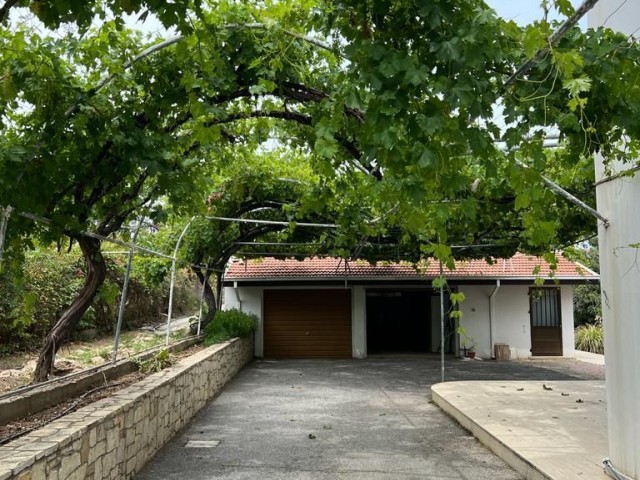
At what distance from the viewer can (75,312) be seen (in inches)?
259

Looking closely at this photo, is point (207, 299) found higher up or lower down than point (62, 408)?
→ higher up

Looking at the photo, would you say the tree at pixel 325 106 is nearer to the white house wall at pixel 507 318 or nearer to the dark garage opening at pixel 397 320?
the white house wall at pixel 507 318

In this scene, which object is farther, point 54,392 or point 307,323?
point 307,323

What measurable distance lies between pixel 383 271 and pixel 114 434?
1431 cm

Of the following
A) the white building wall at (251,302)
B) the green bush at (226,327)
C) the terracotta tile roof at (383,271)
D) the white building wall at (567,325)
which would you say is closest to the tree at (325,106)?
the green bush at (226,327)

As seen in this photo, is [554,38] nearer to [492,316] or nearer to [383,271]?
[383,271]

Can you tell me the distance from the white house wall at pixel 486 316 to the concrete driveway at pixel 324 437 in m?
5.53

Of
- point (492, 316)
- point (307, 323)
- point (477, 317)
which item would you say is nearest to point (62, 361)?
point (307, 323)

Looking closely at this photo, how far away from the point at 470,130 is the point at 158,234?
12.3 m

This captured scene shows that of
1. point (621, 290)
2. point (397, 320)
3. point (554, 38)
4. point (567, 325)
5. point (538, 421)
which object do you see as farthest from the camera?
point (397, 320)

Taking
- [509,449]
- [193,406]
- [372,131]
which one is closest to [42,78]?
[372,131]

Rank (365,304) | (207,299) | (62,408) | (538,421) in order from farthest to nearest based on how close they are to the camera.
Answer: (365,304) < (207,299) < (538,421) < (62,408)

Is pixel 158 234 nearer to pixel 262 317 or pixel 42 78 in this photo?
pixel 262 317

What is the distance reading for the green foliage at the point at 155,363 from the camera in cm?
797
